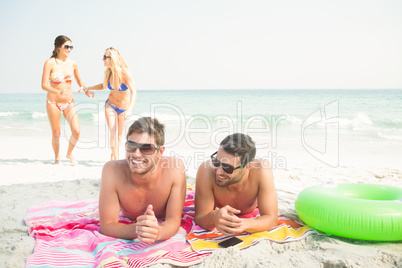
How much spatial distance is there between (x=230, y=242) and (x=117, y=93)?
4400mm

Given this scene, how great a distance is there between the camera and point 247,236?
3.20 metres

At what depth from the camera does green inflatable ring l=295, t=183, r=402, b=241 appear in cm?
297

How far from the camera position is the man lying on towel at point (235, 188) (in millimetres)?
3094

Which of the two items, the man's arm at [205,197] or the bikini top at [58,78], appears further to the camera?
the bikini top at [58,78]

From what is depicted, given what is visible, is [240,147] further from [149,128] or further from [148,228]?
[148,228]

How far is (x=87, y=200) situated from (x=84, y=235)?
1327mm

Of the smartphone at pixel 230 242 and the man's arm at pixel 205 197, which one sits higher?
the man's arm at pixel 205 197

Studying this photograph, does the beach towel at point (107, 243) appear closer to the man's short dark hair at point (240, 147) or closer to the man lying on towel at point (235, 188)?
the man lying on towel at point (235, 188)

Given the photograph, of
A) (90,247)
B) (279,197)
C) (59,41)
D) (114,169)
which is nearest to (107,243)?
(90,247)

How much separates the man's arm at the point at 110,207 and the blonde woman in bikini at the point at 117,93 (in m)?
3.30

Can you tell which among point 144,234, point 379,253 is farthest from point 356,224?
point 144,234

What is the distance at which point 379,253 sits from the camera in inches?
113

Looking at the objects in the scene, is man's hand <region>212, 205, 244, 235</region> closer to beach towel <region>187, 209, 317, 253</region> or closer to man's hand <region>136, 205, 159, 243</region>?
beach towel <region>187, 209, 317, 253</region>

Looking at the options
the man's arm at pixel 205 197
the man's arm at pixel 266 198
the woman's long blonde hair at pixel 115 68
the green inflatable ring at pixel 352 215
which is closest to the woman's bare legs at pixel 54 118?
the woman's long blonde hair at pixel 115 68
